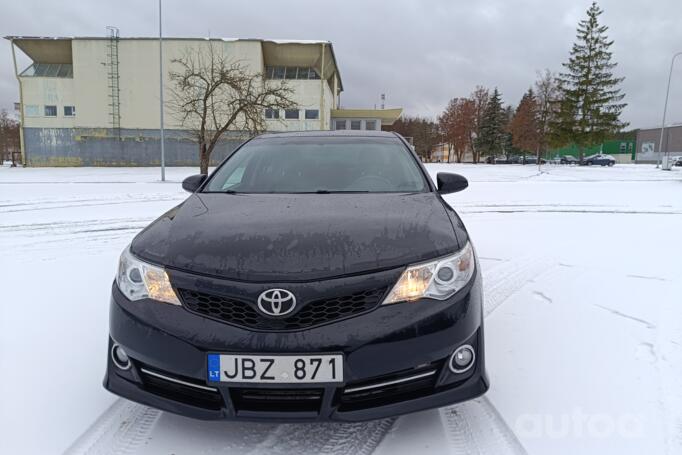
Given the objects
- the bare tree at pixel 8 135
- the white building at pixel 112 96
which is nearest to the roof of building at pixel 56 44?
the white building at pixel 112 96

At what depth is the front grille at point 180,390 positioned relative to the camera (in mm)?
1839

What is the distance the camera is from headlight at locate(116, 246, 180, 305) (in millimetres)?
1917

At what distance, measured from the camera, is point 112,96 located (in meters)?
40.0

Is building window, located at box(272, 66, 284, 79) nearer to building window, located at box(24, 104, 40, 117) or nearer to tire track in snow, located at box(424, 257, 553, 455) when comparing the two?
building window, located at box(24, 104, 40, 117)

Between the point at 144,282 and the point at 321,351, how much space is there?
0.86 metres

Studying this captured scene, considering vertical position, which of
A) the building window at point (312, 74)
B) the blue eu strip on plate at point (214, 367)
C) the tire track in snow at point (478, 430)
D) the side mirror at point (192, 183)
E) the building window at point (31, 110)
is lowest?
the tire track in snow at point (478, 430)

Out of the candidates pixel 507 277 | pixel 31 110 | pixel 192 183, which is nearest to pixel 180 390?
pixel 192 183

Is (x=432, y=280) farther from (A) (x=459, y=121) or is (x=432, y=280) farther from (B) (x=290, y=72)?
(A) (x=459, y=121)

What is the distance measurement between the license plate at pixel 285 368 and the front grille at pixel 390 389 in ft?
0.36

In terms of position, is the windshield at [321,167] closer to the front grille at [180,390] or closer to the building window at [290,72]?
the front grille at [180,390]

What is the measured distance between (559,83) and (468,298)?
52236 millimetres

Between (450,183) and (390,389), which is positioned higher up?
(450,183)

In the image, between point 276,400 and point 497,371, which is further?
point 497,371

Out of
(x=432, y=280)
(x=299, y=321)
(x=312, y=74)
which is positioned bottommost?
(x=299, y=321)
